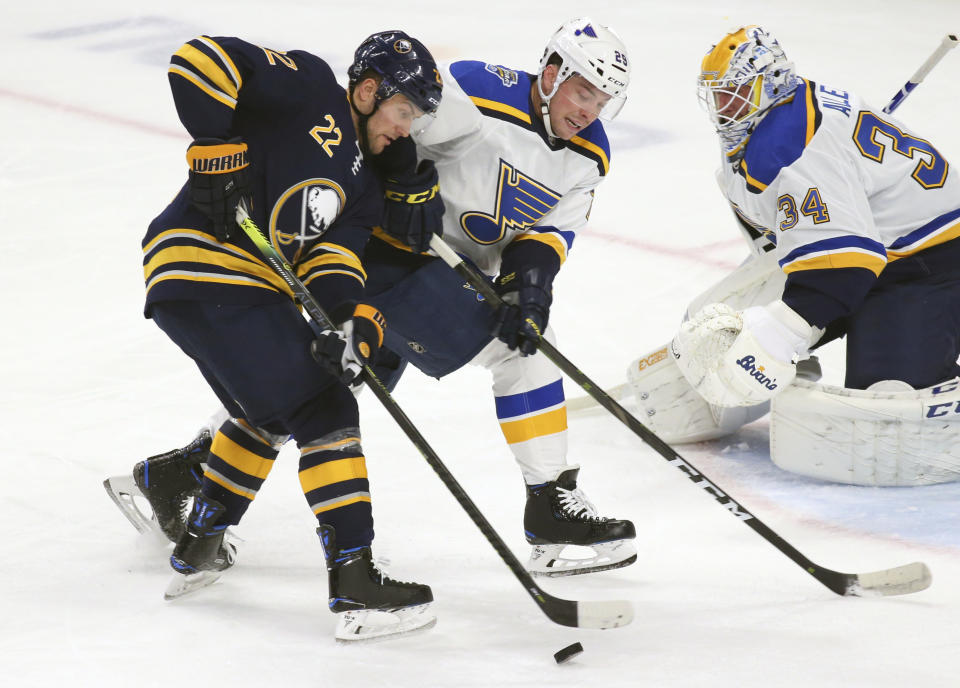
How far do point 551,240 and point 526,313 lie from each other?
9.3 inches

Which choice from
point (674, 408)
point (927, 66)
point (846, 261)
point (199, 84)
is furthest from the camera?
point (927, 66)

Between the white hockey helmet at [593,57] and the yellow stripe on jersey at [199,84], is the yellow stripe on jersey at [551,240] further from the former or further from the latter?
the yellow stripe on jersey at [199,84]

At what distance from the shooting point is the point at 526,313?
8.31ft

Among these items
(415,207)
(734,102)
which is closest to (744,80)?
(734,102)

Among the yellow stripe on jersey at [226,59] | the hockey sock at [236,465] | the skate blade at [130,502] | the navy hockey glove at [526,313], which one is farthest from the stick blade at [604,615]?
the yellow stripe on jersey at [226,59]

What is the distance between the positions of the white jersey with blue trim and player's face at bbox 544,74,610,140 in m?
0.04

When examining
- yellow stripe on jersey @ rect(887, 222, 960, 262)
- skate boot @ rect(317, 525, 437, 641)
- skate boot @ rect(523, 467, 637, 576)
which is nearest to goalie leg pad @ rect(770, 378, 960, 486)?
yellow stripe on jersey @ rect(887, 222, 960, 262)

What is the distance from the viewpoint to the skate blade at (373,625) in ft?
7.25

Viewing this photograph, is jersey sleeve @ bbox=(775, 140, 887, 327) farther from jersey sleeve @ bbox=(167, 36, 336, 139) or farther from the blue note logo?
jersey sleeve @ bbox=(167, 36, 336, 139)

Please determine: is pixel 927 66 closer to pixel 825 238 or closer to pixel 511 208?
pixel 825 238

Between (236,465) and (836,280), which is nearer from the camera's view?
(236,465)

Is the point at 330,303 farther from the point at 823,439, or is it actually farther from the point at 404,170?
the point at 823,439

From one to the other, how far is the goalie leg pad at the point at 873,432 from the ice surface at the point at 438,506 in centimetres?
6

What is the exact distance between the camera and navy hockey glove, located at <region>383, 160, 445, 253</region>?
247cm
